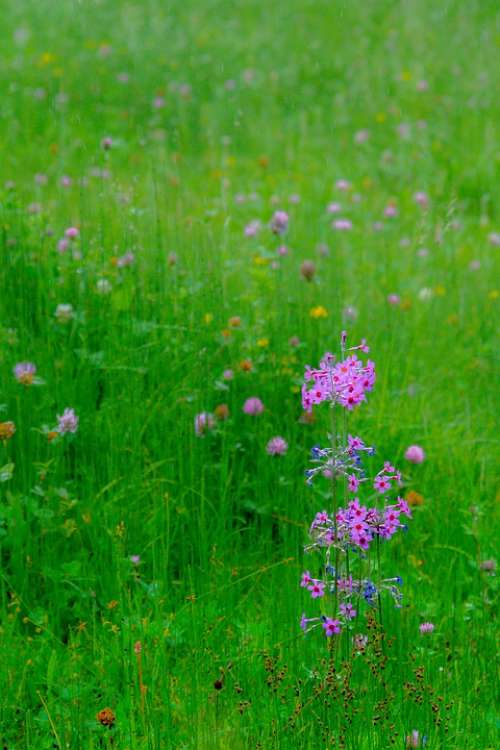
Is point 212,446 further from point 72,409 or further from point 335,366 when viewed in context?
point 335,366

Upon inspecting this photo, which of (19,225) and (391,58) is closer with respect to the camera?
(19,225)

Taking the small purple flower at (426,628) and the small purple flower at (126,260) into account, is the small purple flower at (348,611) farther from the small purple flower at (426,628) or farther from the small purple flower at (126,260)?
the small purple flower at (126,260)

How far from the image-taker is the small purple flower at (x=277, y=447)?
3.06m

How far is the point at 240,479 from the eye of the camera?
3121mm

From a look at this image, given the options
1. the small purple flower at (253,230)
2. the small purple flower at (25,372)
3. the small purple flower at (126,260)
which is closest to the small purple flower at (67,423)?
the small purple flower at (25,372)

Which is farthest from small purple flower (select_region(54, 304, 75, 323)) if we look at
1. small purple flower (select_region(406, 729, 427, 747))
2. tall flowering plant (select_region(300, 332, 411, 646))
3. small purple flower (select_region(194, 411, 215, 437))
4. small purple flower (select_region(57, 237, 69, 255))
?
small purple flower (select_region(406, 729, 427, 747))

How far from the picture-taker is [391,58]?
345 inches

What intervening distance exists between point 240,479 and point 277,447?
169 millimetres

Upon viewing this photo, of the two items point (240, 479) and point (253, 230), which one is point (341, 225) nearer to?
point (253, 230)

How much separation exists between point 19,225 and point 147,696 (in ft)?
6.75

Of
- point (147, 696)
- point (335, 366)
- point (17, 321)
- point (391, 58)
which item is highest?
point (391, 58)

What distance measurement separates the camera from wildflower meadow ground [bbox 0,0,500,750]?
2115 mm

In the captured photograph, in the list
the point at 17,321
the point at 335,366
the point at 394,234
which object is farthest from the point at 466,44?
the point at 335,366

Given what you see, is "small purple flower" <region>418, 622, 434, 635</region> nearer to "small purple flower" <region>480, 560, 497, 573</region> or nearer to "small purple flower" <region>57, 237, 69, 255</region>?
"small purple flower" <region>480, 560, 497, 573</region>
